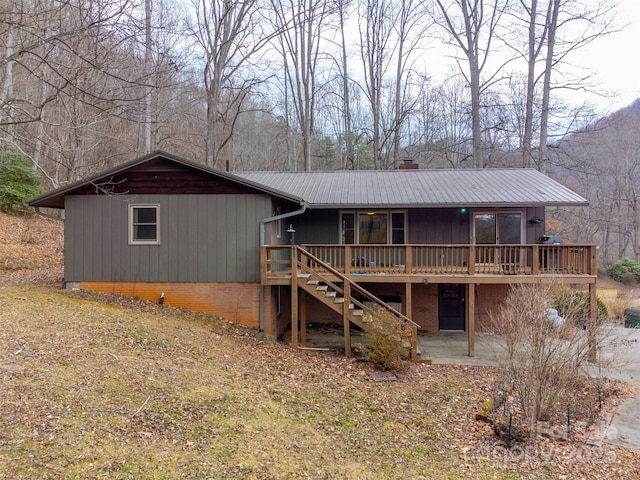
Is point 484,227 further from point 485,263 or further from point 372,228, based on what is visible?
point 372,228

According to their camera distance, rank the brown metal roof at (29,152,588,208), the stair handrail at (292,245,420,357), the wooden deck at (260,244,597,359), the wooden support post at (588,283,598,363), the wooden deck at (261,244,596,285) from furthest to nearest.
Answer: the brown metal roof at (29,152,588,208) < the wooden deck at (261,244,596,285) < the wooden deck at (260,244,597,359) < the stair handrail at (292,245,420,357) < the wooden support post at (588,283,598,363)

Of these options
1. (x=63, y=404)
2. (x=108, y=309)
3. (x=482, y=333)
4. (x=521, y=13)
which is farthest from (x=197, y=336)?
(x=521, y=13)

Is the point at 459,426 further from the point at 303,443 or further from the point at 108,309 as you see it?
the point at 108,309

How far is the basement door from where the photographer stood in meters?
13.3

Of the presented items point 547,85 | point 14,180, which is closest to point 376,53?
point 547,85

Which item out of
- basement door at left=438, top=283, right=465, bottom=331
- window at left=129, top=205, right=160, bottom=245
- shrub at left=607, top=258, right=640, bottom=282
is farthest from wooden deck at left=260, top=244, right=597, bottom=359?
shrub at left=607, top=258, right=640, bottom=282

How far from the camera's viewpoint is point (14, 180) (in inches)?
718

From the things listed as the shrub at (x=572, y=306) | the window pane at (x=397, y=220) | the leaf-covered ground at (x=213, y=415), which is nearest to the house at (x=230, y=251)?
the shrub at (x=572, y=306)

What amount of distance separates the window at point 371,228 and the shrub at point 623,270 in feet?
73.0

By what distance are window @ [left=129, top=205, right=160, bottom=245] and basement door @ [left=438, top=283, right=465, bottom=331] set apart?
8.92 m

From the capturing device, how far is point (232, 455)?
4410 mm

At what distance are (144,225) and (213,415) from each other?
282 inches

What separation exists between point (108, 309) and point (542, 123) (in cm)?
1975

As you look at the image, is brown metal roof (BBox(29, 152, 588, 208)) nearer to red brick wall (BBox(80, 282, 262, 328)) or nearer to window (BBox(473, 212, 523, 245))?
window (BBox(473, 212, 523, 245))
